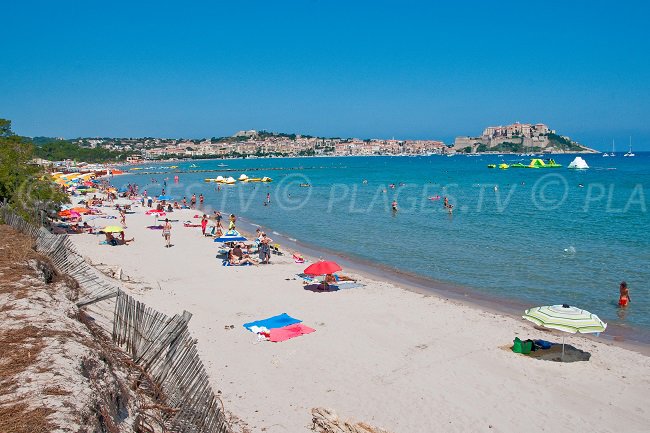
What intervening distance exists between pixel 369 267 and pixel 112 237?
1228 cm

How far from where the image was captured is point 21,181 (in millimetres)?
20391

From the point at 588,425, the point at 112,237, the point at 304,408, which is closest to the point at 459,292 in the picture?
the point at 588,425

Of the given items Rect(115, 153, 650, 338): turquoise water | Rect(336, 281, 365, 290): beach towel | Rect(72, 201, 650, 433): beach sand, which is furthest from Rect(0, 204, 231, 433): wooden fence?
Rect(115, 153, 650, 338): turquoise water

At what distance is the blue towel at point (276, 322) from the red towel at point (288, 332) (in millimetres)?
135

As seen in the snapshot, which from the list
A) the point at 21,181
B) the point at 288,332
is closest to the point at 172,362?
the point at 288,332

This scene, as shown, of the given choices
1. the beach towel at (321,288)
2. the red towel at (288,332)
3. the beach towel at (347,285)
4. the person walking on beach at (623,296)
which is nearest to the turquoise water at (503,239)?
the person walking on beach at (623,296)

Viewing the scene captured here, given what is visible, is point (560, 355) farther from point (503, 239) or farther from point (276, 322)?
point (503, 239)

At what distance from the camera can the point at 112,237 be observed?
2362 cm

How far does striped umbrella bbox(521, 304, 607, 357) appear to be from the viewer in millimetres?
10078

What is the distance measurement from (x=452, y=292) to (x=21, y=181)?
57.6 feet

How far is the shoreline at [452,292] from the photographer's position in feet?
41.0

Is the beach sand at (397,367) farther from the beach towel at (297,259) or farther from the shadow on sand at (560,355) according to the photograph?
the beach towel at (297,259)

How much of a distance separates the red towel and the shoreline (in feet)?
19.1

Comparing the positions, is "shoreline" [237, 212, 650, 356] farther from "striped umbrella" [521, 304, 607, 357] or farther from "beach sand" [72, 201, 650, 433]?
"striped umbrella" [521, 304, 607, 357]
